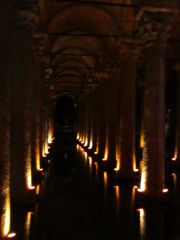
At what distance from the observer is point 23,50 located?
1088 cm

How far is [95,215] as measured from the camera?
1018cm

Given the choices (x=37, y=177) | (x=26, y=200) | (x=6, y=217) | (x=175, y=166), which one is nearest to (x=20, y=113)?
(x=26, y=200)

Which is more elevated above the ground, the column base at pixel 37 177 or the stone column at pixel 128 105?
the stone column at pixel 128 105

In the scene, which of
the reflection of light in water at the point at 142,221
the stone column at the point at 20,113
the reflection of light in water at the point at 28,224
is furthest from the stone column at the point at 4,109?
the stone column at the point at 20,113

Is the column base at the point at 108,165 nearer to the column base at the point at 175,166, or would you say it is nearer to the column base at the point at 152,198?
the column base at the point at 175,166

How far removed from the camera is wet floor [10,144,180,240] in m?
8.44

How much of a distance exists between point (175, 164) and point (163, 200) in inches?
367

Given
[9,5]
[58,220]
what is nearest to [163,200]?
[58,220]

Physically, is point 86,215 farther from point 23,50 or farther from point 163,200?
point 23,50

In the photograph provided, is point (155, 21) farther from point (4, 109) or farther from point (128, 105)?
point (4, 109)

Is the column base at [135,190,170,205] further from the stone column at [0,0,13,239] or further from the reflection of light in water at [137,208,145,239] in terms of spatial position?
the stone column at [0,0,13,239]

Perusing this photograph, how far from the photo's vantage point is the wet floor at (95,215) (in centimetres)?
844

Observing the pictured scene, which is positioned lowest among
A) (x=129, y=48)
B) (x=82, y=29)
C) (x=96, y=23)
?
(x=129, y=48)

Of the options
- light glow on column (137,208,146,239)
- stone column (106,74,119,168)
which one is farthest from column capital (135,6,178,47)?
stone column (106,74,119,168)
